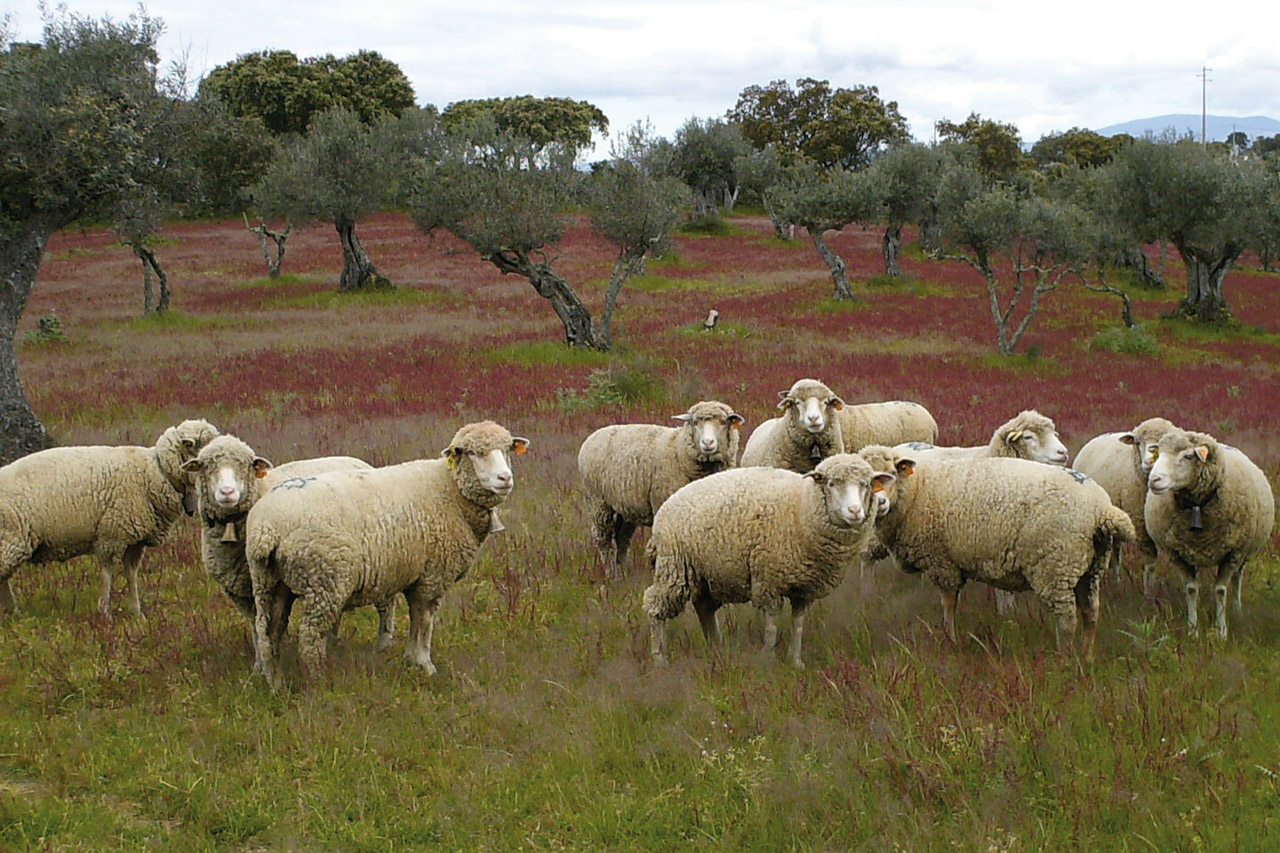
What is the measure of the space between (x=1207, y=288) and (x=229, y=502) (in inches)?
1310

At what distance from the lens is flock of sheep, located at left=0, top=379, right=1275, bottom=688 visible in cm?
679

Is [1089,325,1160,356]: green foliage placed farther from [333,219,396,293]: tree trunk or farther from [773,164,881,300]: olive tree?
[333,219,396,293]: tree trunk

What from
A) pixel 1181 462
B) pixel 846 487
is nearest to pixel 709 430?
pixel 846 487

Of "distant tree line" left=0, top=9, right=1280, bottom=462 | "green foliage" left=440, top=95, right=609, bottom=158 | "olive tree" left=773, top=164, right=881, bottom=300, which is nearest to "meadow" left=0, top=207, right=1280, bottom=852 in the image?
A: "distant tree line" left=0, top=9, right=1280, bottom=462

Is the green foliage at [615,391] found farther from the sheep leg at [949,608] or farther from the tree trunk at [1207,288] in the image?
the tree trunk at [1207,288]

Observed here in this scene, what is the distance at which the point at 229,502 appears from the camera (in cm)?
696

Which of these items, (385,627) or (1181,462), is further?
(385,627)

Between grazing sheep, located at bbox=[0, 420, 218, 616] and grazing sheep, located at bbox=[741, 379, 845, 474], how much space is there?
544cm

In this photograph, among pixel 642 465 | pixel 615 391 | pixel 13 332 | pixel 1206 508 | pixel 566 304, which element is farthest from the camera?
pixel 566 304

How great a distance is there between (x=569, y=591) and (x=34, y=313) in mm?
32048

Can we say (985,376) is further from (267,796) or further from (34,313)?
(34,313)

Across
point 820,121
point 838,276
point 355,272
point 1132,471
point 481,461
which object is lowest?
point 1132,471

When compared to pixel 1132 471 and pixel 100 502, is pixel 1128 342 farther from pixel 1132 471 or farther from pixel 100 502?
pixel 100 502

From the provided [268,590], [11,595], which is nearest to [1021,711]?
[268,590]
